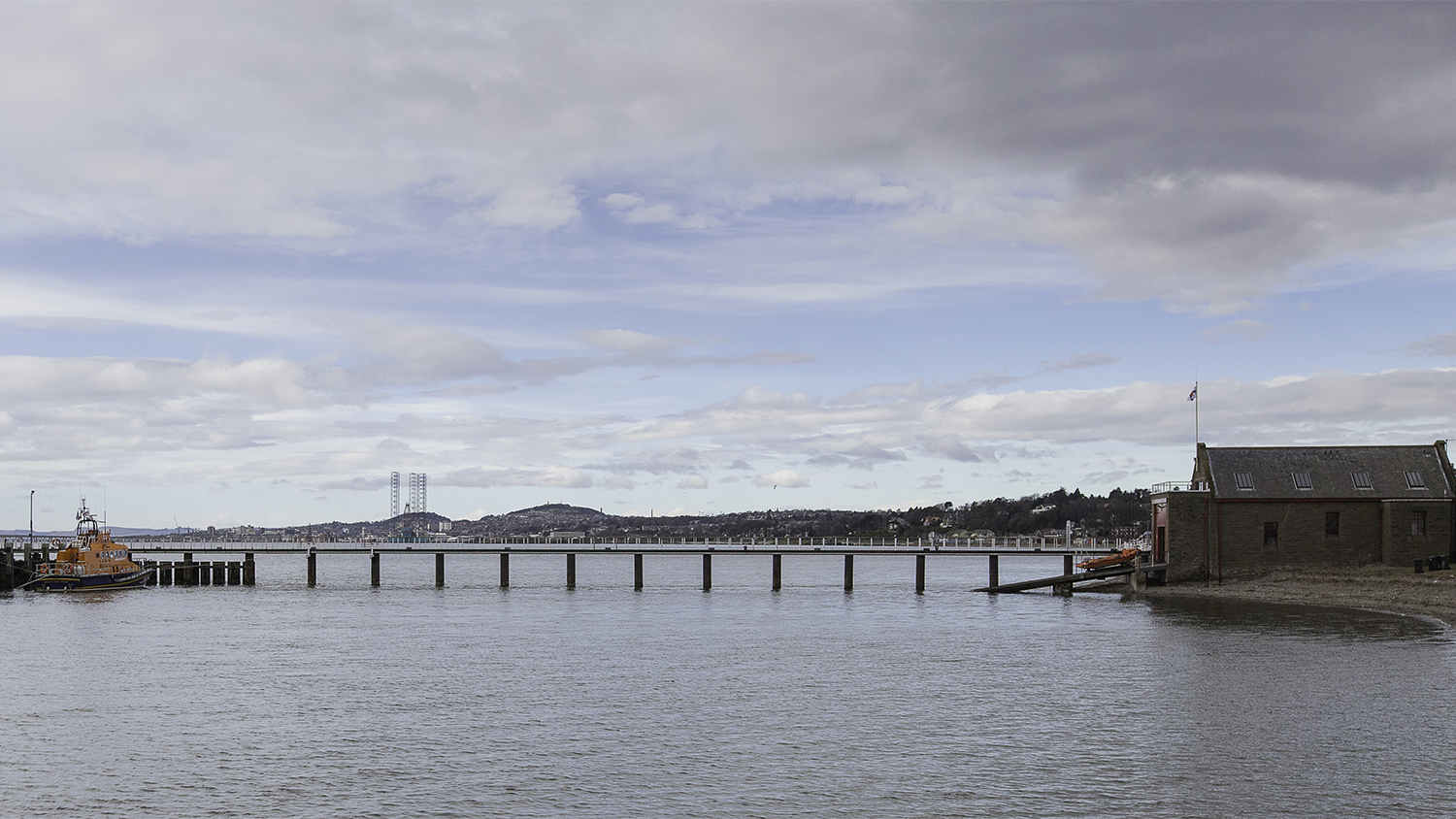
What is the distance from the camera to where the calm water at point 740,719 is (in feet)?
81.5

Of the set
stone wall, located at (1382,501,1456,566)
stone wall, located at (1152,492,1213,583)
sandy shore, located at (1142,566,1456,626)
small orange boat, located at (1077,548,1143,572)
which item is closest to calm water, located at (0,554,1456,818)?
sandy shore, located at (1142,566,1456,626)

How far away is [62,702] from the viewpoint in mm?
37344

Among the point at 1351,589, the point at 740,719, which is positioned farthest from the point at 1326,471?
the point at 740,719

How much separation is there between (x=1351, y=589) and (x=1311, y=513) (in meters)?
6.30

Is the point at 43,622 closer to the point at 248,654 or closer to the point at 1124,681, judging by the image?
the point at 248,654

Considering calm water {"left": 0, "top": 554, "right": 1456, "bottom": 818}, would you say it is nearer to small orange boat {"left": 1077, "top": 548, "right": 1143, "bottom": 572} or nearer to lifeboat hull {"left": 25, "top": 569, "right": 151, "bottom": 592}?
small orange boat {"left": 1077, "top": 548, "right": 1143, "bottom": 572}

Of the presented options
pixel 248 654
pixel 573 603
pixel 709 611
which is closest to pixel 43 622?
pixel 248 654

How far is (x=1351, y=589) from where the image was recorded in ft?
226

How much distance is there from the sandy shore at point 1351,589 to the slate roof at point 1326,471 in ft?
16.4

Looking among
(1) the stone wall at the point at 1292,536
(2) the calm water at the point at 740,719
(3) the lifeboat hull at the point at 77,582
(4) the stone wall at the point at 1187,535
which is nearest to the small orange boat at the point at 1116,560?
(4) the stone wall at the point at 1187,535

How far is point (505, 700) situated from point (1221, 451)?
185 feet

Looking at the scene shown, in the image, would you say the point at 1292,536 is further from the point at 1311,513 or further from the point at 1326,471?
the point at 1326,471

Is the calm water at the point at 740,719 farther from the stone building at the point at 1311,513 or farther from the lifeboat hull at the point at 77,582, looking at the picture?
the lifeboat hull at the point at 77,582

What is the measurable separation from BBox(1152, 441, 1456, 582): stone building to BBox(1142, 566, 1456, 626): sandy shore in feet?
3.80
